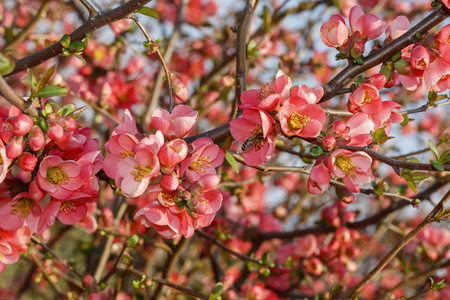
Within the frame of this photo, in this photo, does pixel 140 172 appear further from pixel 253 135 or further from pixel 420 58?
pixel 420 58

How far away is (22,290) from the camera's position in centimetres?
329

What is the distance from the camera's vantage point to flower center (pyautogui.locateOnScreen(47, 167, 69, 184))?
99 centimetres

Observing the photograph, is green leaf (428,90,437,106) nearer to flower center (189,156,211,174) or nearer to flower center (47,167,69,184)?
flower center (189,156,211,174)

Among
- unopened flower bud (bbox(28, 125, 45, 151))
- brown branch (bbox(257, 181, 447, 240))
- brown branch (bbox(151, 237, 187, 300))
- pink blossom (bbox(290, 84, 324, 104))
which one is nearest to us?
unopened flower bud (bbox(28, 125, 45, 151))

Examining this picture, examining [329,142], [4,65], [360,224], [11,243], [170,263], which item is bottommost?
[360,224]

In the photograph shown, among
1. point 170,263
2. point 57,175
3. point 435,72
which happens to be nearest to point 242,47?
point 435,72

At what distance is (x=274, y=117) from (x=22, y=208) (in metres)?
0.74

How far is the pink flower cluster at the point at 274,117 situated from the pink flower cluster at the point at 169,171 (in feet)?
0.28

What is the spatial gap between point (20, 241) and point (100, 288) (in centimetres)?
54

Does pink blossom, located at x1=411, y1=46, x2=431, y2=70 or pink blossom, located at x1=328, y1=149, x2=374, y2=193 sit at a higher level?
pink blossom, located at x1=411, y1=46, x2=431, y2=70

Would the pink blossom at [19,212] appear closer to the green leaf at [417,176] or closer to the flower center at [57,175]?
the flower center at [57,175]

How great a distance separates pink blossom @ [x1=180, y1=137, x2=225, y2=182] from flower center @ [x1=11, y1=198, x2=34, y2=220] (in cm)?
47

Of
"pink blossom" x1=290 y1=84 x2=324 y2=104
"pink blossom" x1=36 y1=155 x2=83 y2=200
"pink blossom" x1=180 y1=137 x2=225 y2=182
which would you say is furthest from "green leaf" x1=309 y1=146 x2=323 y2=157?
"pink blossom" x1=36 y1=155 x2=83 y2=200

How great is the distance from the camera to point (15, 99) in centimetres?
88
